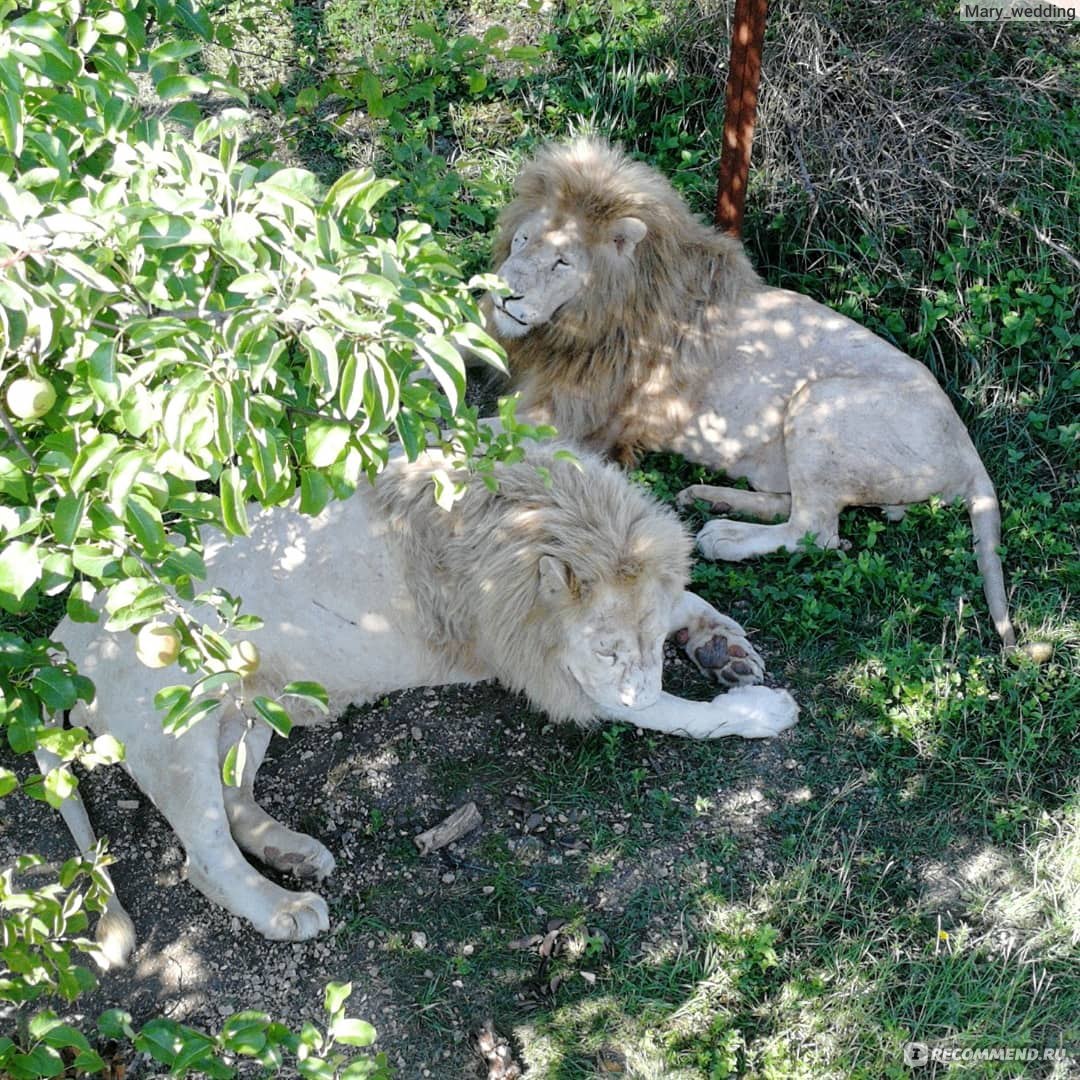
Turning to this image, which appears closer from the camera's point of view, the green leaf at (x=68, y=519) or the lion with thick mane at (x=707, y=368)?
the green leaf at (x=68, y=519)

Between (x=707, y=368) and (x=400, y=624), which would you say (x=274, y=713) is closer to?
(x=400, y=624)

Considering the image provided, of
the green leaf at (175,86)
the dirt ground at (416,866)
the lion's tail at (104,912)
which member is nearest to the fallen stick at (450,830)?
the dirt ground at (416,866)

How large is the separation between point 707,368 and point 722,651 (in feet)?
3.88

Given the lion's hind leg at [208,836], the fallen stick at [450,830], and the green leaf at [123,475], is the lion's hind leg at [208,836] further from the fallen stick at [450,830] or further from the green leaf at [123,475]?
the green leaf at [123,475]

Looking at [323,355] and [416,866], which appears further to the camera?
[416,866]

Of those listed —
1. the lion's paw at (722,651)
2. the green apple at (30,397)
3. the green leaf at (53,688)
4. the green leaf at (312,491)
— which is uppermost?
the green apple at (30,397)

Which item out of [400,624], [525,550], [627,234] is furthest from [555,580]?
[627,234]

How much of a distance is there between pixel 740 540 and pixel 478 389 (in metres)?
1.30

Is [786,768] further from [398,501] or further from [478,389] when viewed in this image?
[478,389]

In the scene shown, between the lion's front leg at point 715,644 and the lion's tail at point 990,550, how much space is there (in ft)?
2.58

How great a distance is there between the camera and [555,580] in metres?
3.36

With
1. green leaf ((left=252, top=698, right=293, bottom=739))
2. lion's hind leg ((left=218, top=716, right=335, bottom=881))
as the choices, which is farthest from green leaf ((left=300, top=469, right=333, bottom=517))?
lion's hind leg ((left=218, top=716, right=335, bottom=881))

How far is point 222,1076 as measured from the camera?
2.09 m

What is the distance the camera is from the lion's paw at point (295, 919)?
3.33 metres
